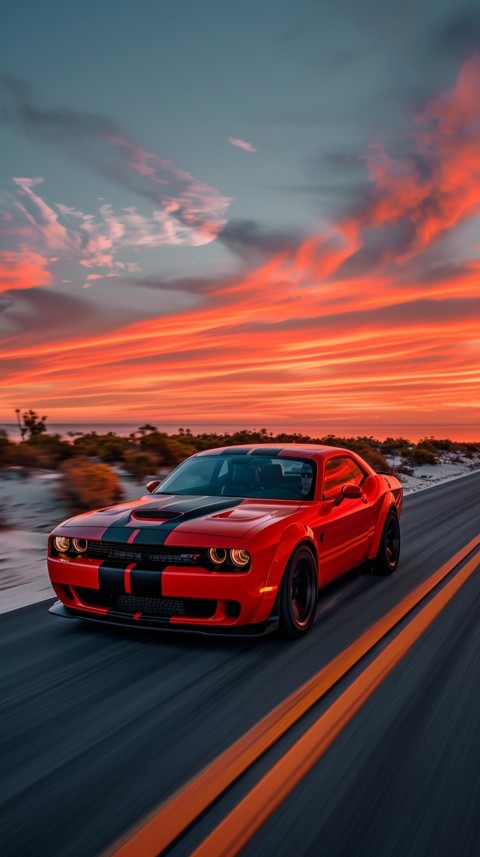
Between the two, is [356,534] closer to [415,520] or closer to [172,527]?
[172,527]

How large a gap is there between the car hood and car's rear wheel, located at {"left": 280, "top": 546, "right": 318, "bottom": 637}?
1.17 feet

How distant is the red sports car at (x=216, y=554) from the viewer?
512cm

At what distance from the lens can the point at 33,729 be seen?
3.86 meters

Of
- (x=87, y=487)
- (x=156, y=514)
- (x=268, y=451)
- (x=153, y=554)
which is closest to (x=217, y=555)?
(x=153, y=554)

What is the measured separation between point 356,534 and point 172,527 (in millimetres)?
2322

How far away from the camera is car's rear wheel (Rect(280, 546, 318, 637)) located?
5.39 metres

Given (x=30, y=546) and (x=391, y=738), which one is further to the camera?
(x=30, y=546)

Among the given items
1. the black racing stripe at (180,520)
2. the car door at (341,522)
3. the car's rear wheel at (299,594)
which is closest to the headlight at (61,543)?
the black racing stripe at (180,520)

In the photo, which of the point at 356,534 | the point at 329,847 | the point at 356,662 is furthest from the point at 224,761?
the point at 356,534

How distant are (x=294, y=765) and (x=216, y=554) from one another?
1936mm

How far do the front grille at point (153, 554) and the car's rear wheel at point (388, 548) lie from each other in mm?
3075

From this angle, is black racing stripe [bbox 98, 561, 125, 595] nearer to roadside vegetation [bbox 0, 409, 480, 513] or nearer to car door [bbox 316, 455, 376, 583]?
car door [bbox 316, 455, 376, 583]

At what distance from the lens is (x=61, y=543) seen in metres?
5.66

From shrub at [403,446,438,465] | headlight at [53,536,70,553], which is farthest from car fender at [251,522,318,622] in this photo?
shrub at [403,446,438,465]
